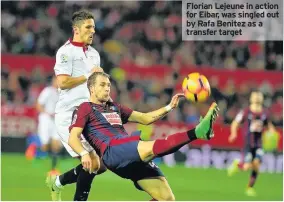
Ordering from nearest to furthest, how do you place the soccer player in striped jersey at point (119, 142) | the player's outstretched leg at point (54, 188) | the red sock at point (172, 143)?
the red sock at point (172, 143)
the soccer player in striped jersey at point (119, 142)
the player's outstretched leg at point (54, 188)

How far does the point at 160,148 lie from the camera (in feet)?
23.2

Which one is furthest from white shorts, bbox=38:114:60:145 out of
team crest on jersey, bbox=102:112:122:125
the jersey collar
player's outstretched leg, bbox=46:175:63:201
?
team crest on jersey, bbox=102:112:122:125

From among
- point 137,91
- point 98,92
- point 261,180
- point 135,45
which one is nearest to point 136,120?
point 98,92

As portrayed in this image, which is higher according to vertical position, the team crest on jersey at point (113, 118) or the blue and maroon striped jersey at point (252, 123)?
the team crest on jersey at point (113, 118)

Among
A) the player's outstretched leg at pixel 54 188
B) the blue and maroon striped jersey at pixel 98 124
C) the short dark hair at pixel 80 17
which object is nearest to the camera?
the blue and maroon striped jersey at pixel 98 124

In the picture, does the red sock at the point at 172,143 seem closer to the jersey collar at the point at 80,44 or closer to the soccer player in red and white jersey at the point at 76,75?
the soccer player in red and white jersey at the point at 76,75

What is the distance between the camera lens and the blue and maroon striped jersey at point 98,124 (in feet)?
24.8

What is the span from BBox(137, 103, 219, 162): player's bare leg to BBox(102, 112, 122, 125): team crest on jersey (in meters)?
0.59

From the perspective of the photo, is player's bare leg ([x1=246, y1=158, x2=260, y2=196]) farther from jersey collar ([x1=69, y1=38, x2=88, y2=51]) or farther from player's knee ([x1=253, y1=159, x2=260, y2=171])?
jersey collar ([x1=69, y1=38, x2=88, y2=51])

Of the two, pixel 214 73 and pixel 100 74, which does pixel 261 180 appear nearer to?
pixel 214 73

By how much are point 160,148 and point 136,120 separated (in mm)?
1182

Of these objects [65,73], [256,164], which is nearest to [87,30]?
[65,73]

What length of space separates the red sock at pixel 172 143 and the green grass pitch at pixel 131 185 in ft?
13.2

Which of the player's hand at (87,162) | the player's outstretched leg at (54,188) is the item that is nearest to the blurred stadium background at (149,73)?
the player's outstretched leg at (54,188)
